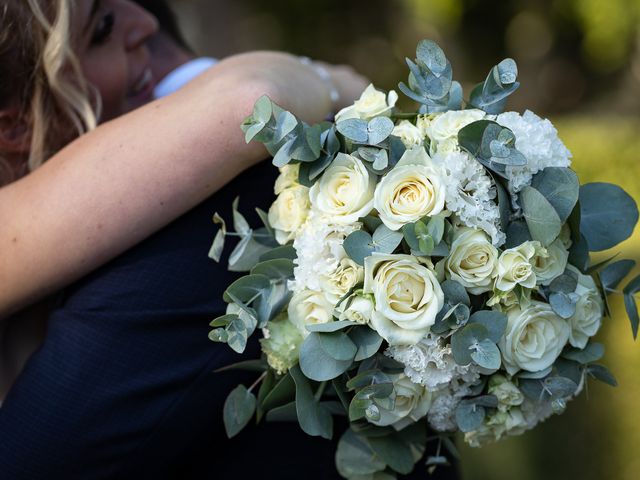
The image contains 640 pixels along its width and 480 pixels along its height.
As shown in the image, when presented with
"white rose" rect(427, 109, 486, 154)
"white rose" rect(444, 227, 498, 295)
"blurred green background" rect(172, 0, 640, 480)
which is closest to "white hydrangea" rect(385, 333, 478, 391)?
"white rose" rect(444, 227, 498, 295)

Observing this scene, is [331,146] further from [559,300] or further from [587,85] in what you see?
[587,85]

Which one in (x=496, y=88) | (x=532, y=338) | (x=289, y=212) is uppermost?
(x=496, y=88)

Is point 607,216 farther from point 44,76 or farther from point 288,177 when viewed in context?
point 44,76

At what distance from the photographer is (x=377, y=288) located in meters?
1.24

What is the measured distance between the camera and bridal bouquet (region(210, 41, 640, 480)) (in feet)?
4.13

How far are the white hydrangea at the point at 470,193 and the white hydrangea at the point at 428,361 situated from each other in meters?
0.19

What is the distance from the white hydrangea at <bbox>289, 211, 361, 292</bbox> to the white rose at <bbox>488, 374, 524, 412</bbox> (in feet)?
1.16

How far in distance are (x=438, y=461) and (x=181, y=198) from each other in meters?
0.71

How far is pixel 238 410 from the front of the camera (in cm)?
146

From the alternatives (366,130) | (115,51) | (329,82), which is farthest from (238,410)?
(115,51)

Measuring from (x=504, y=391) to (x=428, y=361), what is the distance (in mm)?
170

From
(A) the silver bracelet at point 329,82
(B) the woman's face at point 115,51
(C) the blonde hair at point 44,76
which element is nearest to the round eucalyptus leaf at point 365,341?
(A) the silver bracelet at point 329,82

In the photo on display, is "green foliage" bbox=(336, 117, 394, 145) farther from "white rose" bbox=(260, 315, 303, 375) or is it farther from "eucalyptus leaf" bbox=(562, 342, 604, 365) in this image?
"eucalyptus leaf" bbox=(562, 342, 604, 365)

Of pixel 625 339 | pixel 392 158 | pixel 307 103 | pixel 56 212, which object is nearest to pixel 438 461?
pixel 392 158
